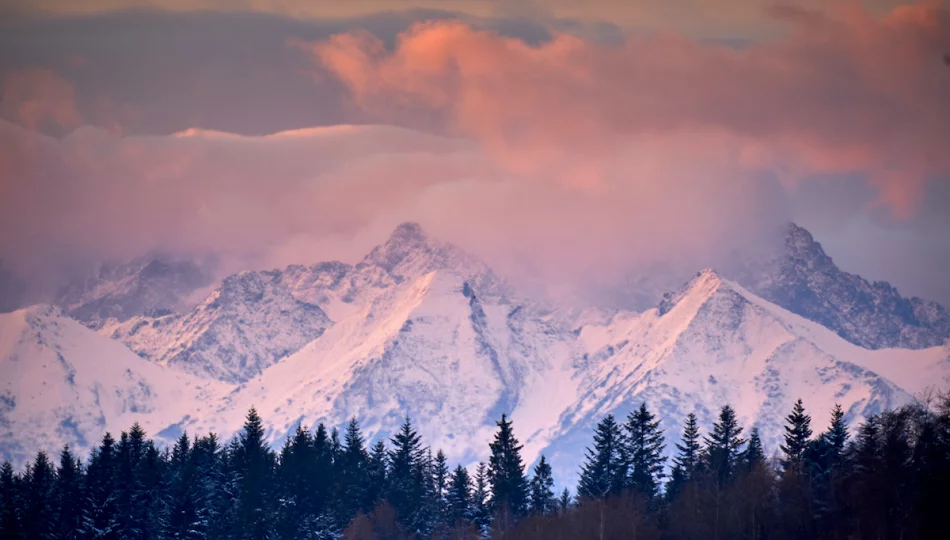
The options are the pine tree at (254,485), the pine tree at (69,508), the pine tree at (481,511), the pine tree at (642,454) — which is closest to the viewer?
the pine tree at (69,508)

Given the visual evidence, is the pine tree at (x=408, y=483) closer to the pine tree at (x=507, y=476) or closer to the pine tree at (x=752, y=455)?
the pine tree at (x=507, y=476)

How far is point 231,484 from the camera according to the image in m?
164

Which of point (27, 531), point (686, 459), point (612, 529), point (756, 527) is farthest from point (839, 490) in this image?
point (27, 531)

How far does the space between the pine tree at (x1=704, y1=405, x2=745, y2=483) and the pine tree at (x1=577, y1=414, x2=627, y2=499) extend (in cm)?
845

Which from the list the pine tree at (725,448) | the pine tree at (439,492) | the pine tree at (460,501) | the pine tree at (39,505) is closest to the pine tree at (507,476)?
the pine tree at (460,501)

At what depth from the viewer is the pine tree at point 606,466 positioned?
162 m

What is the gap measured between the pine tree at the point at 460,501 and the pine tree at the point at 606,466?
11017 mm

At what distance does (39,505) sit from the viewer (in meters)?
159

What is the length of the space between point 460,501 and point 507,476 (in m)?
5.02

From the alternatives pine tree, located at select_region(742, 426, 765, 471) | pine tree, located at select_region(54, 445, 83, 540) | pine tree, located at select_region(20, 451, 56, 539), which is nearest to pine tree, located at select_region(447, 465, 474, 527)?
pine tree, located at select_region(742, 426, 765, 471)

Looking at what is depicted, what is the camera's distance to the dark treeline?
468 feet

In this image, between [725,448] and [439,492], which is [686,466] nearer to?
[725,448]

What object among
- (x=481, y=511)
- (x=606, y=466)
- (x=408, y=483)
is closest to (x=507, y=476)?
(x=481, y=511)

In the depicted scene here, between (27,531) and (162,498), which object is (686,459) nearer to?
(162,498)
